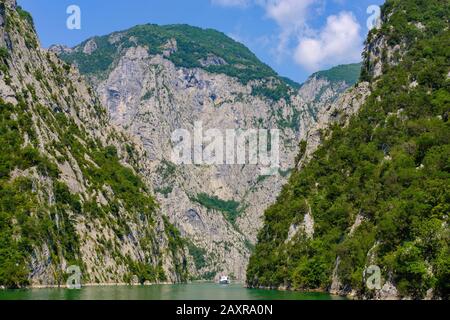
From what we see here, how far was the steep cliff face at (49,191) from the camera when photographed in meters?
119

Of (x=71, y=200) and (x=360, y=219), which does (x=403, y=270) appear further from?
(x=71, y=200)

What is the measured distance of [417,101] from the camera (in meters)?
119

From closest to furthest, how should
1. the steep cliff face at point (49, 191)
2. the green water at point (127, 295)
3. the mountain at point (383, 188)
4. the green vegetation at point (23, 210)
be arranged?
the mountain at point (383, 188) < the green water at point (127, 295) < the green vegetation at point (23, 210) < the steep cliff face at point (49, 191)

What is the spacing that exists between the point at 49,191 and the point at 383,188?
239 feet

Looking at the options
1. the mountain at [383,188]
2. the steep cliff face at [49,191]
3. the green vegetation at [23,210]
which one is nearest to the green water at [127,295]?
the mountain at [383,188]

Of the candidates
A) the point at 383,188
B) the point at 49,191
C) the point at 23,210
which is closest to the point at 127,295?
the point at 383,188

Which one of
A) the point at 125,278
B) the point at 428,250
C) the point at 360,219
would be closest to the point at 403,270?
the point at 428,250

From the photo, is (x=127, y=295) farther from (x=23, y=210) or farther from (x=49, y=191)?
(x=49, y=191)

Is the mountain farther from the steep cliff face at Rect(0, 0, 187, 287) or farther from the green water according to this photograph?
the steep cliff face at Rect(0, 0, 187, 287)

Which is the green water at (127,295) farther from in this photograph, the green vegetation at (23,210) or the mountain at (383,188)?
the green vegetation at (23,210)

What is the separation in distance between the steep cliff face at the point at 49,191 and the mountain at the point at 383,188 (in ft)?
126

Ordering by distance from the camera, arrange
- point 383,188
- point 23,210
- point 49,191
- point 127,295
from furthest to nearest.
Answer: point 49,191 → point 23,210 → point 383,188 → point 127,295

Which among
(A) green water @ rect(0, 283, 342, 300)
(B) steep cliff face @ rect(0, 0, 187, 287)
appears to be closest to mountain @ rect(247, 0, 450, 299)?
(A) green water @ rect(0, 283, 342, 300)

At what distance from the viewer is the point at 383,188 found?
333 ft
